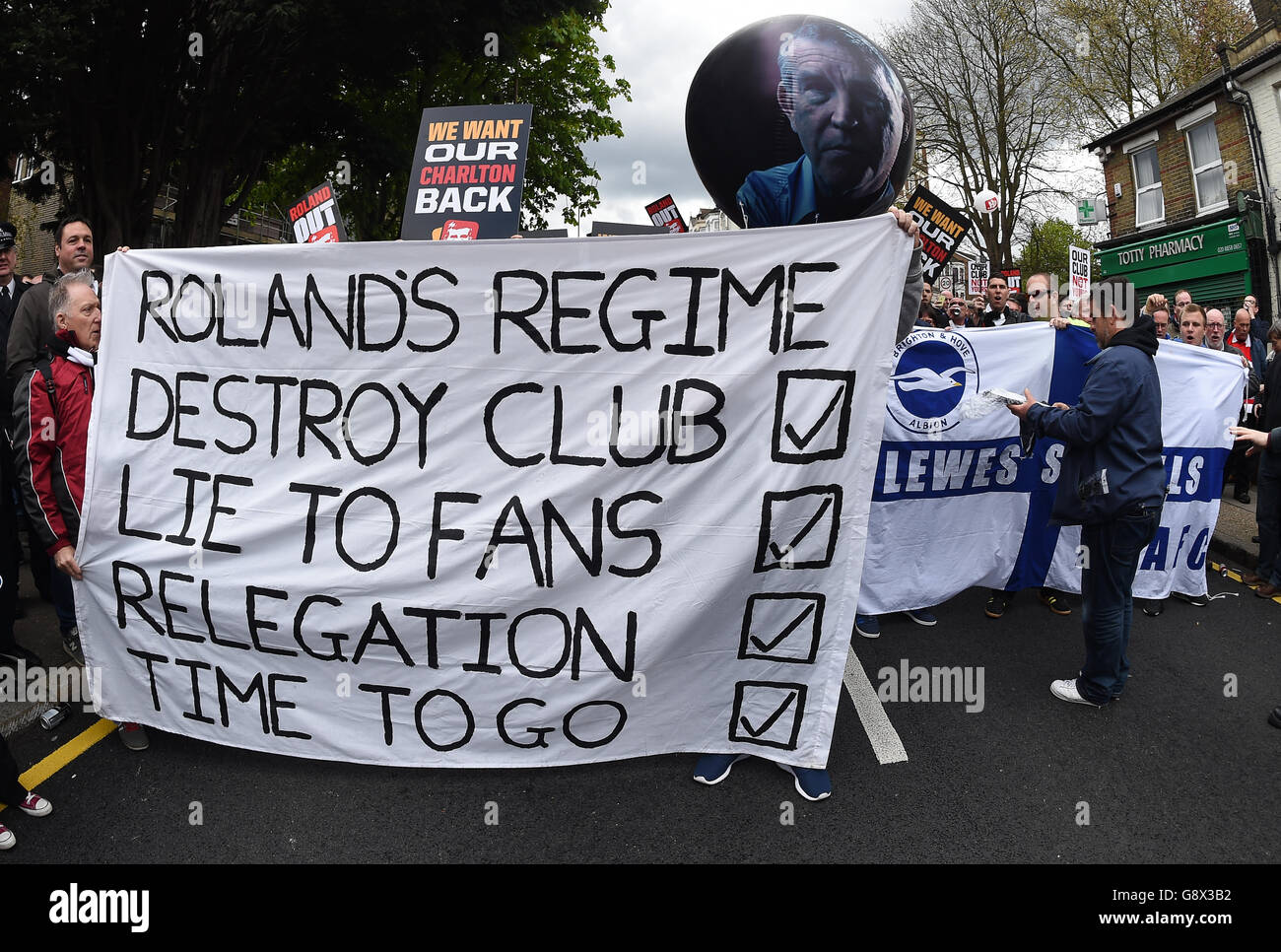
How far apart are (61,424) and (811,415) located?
122 inches

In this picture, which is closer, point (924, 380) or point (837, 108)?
point (837, 108)

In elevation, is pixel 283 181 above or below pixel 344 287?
above

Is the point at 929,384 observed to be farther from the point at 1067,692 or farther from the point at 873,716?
the point at 873,716

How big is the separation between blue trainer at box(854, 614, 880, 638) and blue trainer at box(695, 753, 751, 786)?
181cm

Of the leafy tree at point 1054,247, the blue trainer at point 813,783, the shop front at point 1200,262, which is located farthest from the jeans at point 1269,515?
the leafy tree at point 1054,247

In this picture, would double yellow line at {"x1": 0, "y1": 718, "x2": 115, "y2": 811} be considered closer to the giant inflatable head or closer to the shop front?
the giant inflatable head

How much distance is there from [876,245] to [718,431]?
87 cm

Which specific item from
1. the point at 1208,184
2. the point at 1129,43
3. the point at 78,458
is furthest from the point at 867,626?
the point at 1129,43

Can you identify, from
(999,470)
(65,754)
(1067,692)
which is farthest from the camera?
(999,470)

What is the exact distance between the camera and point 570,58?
21703 mm

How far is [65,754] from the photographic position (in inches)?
126
